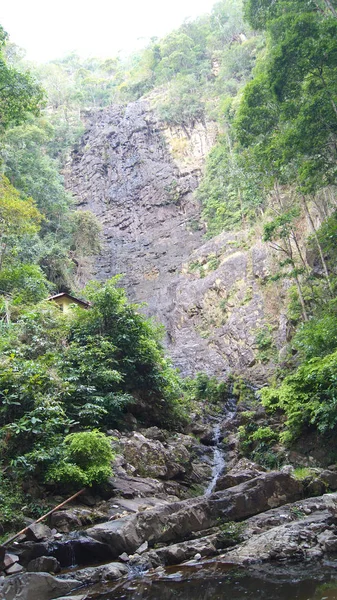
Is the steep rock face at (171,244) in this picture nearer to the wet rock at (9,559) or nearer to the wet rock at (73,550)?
the wet rock at (73,550)

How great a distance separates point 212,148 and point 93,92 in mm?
26767

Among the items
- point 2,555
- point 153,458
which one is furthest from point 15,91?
point 2,555

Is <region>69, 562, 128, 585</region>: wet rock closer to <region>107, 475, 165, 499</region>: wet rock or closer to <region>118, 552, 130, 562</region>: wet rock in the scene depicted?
<region>118, 552, 130, 562</region>: wet rock

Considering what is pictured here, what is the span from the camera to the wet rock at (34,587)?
19.0 feet

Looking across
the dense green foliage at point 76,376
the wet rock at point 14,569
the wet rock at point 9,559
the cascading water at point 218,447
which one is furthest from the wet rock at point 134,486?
the wet rock at point 14,569

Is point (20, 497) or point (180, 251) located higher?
point (180, 251)

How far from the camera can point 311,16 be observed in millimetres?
14977

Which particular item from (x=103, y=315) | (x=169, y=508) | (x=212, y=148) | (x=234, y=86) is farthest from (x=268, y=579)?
(x=234, y=86)

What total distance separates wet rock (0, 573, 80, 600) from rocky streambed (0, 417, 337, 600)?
0.04ft

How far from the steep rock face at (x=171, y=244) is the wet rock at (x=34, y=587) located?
16.5 m

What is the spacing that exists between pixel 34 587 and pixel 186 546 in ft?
8.42

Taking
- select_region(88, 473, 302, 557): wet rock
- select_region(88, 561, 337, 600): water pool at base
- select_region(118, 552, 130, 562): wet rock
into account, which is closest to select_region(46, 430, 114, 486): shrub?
select_region(88, 473, 302, 557): wet rock

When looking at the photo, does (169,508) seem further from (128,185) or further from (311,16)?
(128,185)

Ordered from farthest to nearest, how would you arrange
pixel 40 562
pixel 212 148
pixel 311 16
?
pixel 212 148
pixel 311 16
pixel 40 562
